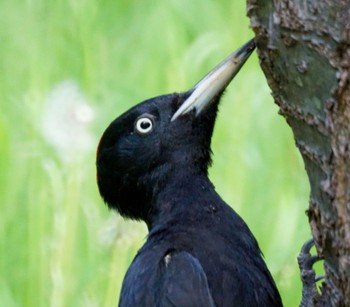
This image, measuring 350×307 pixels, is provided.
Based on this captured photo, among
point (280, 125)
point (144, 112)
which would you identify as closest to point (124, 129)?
point (144, 112)

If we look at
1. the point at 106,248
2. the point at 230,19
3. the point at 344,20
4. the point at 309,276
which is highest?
the point at 230,19

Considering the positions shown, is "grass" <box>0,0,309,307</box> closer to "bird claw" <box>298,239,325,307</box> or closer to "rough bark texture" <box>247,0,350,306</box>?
"bird claw" <box>298,239,325,307</box>

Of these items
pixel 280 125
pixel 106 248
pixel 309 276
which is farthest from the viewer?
pixel 280 125

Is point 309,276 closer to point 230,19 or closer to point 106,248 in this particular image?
point 106,248

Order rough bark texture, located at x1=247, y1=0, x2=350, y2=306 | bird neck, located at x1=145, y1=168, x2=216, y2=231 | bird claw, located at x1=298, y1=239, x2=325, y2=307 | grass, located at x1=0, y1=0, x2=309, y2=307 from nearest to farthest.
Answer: rough bark texture, located at x1=247, y1=0, x2=350, y2=306 → bird claw, located at x1=298, y1=239, x2=325, y2=307 → bird neck, located at x1=145, y1=168, x2=216, y2=231 → grass, located at x1=0, y1=0, x2=309, y2=307

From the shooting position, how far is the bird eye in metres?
6.26

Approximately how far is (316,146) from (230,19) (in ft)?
12.6

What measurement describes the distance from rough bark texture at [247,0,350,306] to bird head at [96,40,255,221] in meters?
1.04

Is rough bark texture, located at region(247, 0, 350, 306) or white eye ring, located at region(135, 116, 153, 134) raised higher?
white eye ring, located at region(135, 116, 153, 134)

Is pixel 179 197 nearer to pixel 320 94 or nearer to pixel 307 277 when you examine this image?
pixel 307 277

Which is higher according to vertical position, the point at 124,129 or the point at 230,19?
the point at 230,19

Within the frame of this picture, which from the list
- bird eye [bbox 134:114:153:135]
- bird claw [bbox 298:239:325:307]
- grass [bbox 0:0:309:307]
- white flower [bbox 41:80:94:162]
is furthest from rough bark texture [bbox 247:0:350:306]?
white flower [bbox 41:80:94:162]

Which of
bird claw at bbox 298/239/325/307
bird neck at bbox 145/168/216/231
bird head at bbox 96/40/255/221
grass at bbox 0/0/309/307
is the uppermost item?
grass at bbox 0/0/309/307

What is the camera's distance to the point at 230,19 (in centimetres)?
880
